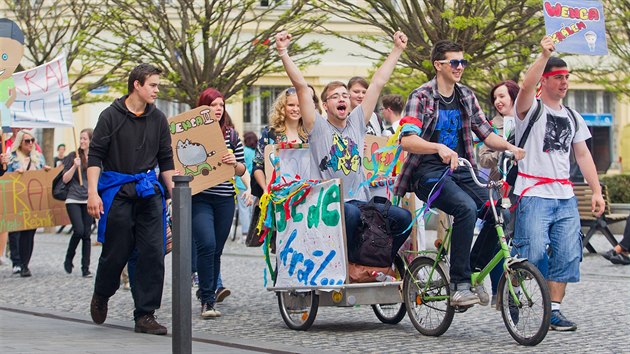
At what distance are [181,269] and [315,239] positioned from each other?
2.44m

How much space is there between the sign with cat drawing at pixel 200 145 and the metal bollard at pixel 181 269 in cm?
370

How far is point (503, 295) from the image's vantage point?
8195 mm

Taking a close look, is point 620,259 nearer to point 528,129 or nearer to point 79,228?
point 79,228

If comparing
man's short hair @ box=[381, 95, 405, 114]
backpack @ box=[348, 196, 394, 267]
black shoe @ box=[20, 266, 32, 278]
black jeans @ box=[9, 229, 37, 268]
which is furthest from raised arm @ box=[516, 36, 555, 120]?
black jeans @ box=[9, 229, 37, 268]

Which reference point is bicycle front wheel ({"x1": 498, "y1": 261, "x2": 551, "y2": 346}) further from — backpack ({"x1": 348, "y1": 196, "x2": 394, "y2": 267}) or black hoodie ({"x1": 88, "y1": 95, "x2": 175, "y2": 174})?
black hoodie ({"x1": 88, "y1": 95, "x2": 175, "y2": 174})

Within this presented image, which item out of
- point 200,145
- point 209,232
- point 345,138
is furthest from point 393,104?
point 345,138

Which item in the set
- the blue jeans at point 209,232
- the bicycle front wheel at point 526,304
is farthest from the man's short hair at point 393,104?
the bicycle front wheel at point 526,304

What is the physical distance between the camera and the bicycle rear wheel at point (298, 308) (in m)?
9.07

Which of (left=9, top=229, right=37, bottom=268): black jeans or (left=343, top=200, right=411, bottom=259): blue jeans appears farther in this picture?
(left=9, top=229, right=37, bottom=268): black jeans

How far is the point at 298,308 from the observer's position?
9.25 metres

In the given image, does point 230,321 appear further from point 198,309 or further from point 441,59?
point 441,59

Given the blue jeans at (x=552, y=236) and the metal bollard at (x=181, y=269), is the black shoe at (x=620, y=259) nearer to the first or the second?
the blue jeans at (x=552, y=236)

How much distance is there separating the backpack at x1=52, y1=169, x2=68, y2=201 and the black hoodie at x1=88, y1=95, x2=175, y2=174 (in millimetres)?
6353

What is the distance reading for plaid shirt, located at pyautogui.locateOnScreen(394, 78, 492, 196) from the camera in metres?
8.57
